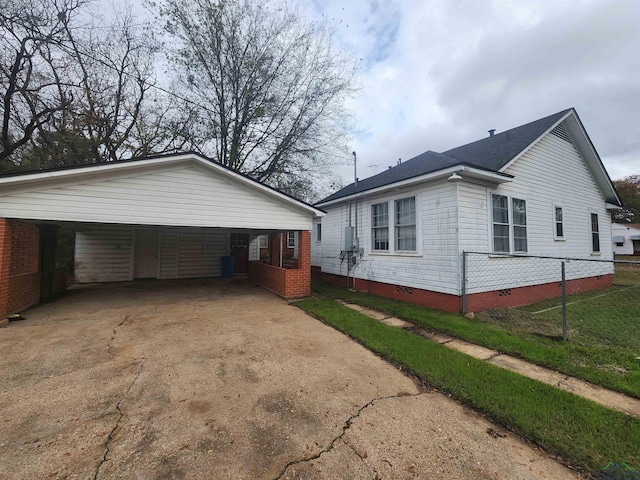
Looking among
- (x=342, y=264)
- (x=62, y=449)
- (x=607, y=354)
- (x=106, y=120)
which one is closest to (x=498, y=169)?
(x=607, y=354)

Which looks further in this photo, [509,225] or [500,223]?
[509,225]

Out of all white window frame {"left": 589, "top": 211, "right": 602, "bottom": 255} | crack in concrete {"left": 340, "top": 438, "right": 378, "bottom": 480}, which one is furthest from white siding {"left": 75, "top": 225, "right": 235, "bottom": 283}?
white window frame {"left": 589, "top": 211, "right": 602, "bottom": 255}

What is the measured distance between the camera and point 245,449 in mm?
2123

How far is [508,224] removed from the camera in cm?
743

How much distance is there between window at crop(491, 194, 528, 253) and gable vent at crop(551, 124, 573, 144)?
11.3 ft

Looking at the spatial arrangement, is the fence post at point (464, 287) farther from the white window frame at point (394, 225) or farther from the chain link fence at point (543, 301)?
the white window frame at point (394, 225)

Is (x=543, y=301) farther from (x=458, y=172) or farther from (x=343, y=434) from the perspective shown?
(x=343, y=434)

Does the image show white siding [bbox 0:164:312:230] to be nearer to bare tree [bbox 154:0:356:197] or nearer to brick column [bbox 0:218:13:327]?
brick column [bbox 0:218:13:327]

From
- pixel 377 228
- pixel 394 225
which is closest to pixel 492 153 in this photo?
pixel 394 225

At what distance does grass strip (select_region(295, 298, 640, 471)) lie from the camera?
7.06 ft

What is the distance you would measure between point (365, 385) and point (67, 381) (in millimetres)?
3601

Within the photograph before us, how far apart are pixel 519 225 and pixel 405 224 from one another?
3.27m

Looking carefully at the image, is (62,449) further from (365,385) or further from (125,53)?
(125,53)

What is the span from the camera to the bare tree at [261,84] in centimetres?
1275
